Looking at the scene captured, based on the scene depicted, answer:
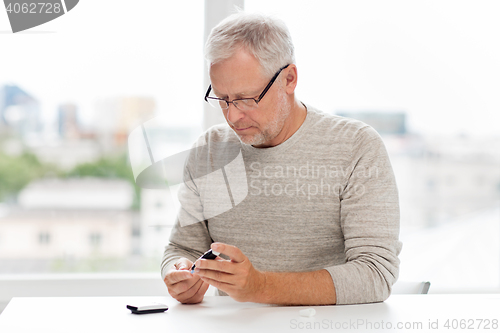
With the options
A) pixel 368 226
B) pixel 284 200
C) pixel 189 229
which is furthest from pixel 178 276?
pixel 368 226

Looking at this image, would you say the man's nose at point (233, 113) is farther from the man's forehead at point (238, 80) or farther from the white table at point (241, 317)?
the white table at point (241, 317)

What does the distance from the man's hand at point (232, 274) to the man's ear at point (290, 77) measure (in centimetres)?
57

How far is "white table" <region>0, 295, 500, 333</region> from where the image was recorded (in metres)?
0.98

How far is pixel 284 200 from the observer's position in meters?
1.44

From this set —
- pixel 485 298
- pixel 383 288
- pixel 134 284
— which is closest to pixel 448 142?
pixel 485 298

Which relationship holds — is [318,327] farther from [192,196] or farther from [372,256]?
[192,196]

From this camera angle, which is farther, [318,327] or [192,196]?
[192,196]

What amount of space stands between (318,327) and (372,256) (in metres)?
0.33

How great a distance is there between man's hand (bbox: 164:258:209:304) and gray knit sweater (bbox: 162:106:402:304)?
15 centimetres

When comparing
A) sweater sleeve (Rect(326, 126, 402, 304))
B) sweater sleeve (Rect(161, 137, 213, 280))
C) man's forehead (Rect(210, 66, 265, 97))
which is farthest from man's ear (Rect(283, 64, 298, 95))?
sweater sleeve (Rect(161, 137, 213, 280))

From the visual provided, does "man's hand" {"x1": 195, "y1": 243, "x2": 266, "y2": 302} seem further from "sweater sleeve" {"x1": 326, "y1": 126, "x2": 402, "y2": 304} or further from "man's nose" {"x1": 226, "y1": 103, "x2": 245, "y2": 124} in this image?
"man's nose" {"x1": 226, "y1": 103, "x2": 245, "y2": 124}

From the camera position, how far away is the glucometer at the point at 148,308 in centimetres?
107

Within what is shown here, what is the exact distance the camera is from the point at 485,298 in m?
1.26

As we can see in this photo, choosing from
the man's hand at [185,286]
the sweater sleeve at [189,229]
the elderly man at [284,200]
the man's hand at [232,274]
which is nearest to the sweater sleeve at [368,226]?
the elderly man at [284,200]
